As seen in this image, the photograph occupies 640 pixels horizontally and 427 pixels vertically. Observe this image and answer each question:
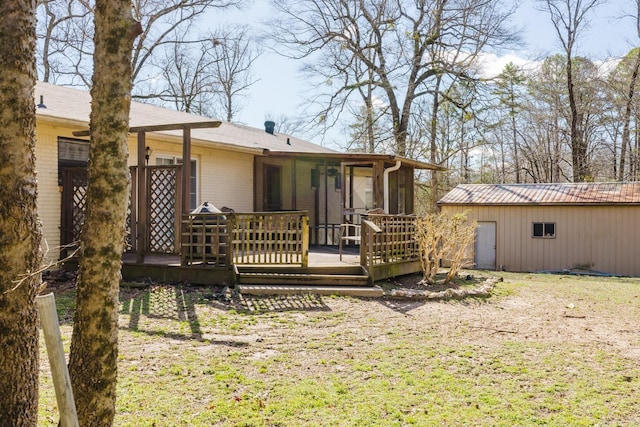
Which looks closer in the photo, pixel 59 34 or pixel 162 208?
pixel 162 208

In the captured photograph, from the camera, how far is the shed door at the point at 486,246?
18.0m

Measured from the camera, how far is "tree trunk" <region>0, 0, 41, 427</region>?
229cm

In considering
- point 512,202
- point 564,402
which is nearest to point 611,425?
point 564,402

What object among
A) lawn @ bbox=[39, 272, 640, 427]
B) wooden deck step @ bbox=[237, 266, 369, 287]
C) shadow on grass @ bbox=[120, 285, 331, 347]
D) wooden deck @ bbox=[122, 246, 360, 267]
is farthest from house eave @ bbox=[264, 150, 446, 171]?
shadow on grass @ bbox=[120, 285, 331, 347]

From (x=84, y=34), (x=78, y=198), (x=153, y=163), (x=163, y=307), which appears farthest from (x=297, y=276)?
(x=84, y=34)

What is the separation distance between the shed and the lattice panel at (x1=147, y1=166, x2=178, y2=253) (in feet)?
33.6

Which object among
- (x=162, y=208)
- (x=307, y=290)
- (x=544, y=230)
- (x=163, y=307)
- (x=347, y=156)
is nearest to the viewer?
(x=163, y=307)

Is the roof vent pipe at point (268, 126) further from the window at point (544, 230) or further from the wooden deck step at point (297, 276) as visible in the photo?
the wooden deck step at point (297, 276)

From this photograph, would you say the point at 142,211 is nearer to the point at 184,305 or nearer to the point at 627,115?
the point at 184,305

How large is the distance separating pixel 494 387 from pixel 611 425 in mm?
900

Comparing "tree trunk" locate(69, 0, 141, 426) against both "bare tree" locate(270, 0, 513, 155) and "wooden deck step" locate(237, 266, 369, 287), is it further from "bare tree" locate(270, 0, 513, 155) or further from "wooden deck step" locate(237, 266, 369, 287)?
"bare tree" locate(270, 0, 513, 155)

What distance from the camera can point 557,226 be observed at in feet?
55.6

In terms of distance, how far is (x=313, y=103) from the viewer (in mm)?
24203

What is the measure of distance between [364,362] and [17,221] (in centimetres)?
334
